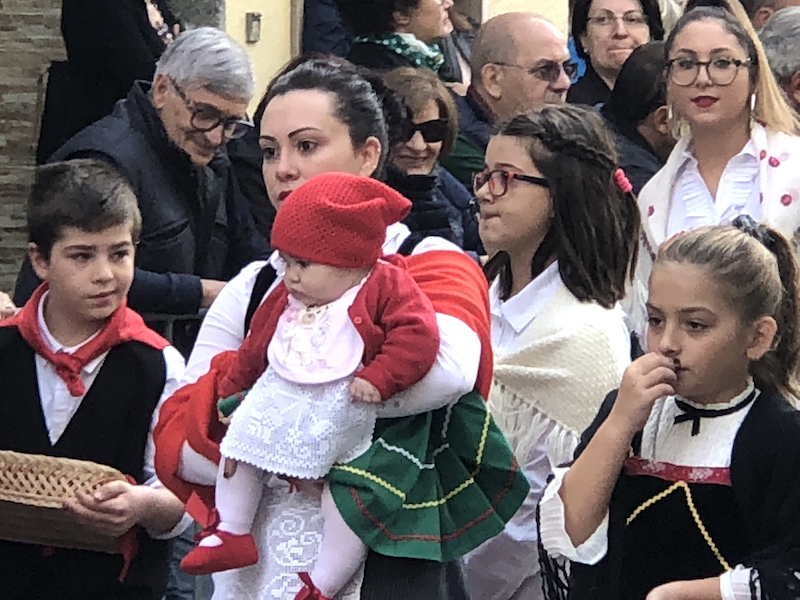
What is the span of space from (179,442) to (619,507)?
844 mm

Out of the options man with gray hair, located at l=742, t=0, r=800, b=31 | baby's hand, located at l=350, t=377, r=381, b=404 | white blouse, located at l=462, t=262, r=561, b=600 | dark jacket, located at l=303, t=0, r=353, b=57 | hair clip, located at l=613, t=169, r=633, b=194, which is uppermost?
hair clip, located at l=613, t=169, r=633, b=194

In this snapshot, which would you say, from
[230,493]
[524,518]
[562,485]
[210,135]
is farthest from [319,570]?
[210,135]

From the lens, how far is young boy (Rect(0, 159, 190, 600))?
138 inches

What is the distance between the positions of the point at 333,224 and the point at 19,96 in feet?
15.5

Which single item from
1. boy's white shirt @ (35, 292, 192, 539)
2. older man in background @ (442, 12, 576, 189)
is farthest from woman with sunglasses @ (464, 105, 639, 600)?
older man in background @ (442, 12, 576, 189)

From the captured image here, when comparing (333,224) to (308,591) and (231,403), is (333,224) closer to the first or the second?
(231,403)

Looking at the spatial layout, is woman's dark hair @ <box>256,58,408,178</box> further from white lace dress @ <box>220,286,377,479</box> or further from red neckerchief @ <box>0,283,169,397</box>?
red neckerchief @ <box>0,283,169,397</box>

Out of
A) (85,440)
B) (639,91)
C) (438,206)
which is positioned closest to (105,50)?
(438,206)

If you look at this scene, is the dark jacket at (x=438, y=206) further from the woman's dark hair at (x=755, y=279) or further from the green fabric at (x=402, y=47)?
the woman's dark hair at (x=755, y=279)

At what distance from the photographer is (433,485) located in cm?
283

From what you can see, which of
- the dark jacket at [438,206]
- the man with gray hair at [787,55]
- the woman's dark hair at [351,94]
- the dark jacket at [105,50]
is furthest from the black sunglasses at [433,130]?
the woman's dark hair at [351,94]

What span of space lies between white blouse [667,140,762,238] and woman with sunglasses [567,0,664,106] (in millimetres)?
1711

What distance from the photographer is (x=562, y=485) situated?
2873 millimetres

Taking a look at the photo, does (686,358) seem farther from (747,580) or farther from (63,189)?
(63,189)
